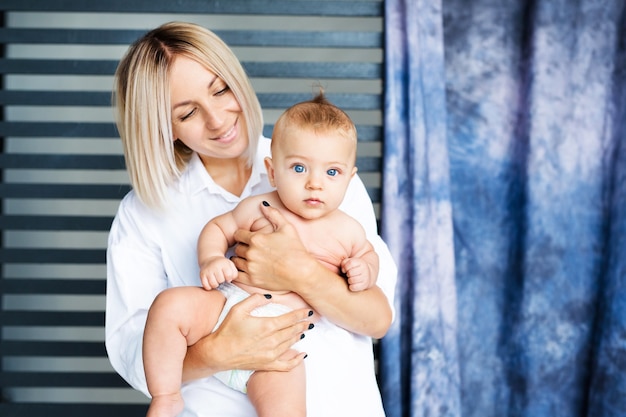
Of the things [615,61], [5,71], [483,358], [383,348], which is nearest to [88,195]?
[5,71]

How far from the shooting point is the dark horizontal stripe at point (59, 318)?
7.59 ft

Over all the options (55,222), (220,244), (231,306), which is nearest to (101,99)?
(55,222)

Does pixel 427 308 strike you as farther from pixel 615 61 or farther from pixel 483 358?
pixel 615 61

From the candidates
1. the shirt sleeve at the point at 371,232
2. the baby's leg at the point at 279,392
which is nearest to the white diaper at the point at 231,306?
the baby's leg at the point at 279,392

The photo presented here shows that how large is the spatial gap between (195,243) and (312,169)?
1.33 ft

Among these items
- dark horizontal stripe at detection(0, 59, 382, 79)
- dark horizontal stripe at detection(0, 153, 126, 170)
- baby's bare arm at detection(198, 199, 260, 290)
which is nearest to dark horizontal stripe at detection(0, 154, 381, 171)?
dark horizontal stripe at detection(0, 153, 126, 170)

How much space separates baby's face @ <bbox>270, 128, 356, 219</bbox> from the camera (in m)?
1.28

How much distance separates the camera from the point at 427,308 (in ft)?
6.66

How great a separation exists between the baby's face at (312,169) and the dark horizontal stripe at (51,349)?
134 centimetres

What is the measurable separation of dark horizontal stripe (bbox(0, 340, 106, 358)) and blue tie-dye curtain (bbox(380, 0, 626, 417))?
3.51 ft

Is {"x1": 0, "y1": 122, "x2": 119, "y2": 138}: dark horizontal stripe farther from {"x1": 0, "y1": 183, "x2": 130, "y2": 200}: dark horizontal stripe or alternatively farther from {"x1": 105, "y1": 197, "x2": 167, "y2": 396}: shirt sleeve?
{"x1": 105, "y1": 197, "x2": 167, "y2": 396}: shirt sleeve

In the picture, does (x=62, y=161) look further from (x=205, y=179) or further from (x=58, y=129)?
(x=205, y=179)

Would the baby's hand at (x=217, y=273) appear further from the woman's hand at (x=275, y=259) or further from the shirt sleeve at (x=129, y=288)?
the shirt sleeve at (x=129, y=288)

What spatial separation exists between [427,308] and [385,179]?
0.43m
